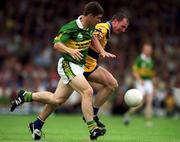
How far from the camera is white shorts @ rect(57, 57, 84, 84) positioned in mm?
12375

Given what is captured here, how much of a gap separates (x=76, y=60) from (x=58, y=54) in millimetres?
16060

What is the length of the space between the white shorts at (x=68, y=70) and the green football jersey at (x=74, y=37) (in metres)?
0.08

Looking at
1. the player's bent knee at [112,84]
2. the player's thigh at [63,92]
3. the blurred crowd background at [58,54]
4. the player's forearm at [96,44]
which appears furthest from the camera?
the blurred crowd background at [58,54]

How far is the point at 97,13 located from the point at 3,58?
16059 millimetres

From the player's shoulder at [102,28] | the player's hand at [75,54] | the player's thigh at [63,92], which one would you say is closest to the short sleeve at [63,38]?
the player's hand at [75,54]

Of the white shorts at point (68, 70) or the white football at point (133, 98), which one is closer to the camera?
the white shorts at point (68, 70)

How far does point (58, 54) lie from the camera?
2844 centimetres

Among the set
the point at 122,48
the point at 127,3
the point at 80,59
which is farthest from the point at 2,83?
the point at 80,59

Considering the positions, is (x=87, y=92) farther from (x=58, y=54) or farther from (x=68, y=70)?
(x=58, y=54)

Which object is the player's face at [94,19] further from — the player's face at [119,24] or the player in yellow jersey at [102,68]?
the player's face at [119,24]

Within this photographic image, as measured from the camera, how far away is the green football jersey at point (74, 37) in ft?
40.3

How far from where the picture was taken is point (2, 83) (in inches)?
1061

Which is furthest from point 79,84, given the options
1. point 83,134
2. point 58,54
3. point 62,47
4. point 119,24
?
point 58,54

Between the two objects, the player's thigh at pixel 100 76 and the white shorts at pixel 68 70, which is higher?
the white shorts at pixel 68 70
